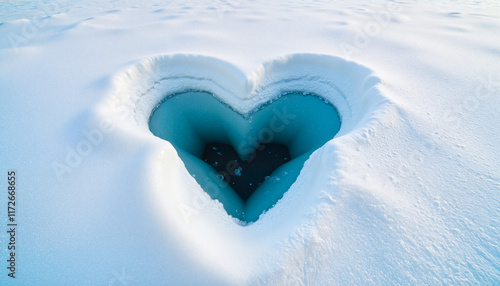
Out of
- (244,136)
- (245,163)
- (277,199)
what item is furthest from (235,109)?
(277,199)

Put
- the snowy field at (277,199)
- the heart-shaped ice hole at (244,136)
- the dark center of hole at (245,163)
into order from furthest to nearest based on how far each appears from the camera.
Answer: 1. the dark center of hole at (245,163)
2. the heart-shaped ice hole at (244,136)
3. the snowy field at (277,199)

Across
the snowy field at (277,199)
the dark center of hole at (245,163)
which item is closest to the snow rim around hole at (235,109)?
the snowy field at (277,199)

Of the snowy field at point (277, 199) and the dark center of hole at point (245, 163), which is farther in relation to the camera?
the dark center of hole at point (245, 163)

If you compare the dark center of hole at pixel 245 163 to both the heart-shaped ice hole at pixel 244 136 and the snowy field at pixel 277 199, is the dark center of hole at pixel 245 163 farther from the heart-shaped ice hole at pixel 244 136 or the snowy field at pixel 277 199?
the snowy field at pixel 277 199

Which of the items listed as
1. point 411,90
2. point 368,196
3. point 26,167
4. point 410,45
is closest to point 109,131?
point 26,167

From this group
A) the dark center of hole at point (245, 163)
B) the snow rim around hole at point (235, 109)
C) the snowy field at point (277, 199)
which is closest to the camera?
the snowy field at point (277, 199)

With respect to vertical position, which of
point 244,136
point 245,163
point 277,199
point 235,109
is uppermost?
point 235,109

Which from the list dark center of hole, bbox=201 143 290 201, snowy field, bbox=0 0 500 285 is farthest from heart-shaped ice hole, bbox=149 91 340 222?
snowy field, bbox=0 0 500 285

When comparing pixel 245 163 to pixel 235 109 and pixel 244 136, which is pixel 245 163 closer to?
pixel 244 136
